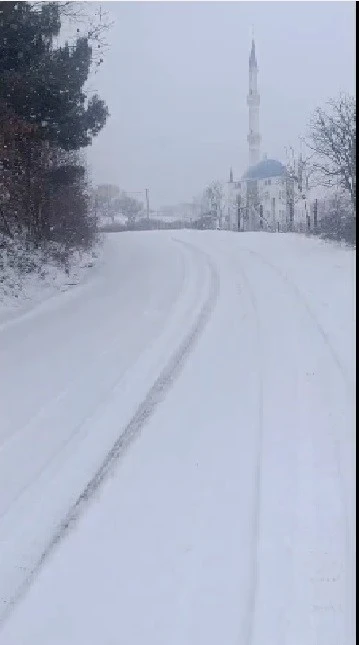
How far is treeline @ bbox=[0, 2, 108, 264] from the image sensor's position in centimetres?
1409

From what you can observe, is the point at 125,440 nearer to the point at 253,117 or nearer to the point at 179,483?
the point at 179,483

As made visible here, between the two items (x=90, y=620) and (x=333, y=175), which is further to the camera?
(x=333, y=175)

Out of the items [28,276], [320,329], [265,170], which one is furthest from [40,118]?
[265,170]

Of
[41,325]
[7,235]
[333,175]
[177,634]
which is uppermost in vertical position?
[333,175]

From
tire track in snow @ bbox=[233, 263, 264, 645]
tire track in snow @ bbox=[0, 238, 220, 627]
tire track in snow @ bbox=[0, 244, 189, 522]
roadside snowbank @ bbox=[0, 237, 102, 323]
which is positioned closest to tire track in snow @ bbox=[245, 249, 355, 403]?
tire track in snow @ bbox=[233, 263, 264, 645]

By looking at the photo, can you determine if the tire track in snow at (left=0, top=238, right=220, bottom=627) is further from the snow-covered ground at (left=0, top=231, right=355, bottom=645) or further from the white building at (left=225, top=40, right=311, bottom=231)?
the white building at (left=225, top=40, right=311, bottom=231)

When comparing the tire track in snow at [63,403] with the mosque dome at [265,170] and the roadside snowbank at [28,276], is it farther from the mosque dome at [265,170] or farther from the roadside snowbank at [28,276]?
the mosque dome at [265,170]

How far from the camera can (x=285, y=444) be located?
222 inches

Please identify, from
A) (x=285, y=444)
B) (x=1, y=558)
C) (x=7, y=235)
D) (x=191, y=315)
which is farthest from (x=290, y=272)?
(x=1, y=558)

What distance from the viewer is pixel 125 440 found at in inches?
231

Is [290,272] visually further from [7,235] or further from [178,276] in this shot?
[7,235]

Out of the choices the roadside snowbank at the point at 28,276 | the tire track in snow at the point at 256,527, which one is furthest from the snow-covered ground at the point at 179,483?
the roadside snowbank at the point at 28,276

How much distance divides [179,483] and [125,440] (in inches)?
39.9

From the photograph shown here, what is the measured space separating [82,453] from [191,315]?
611cm
